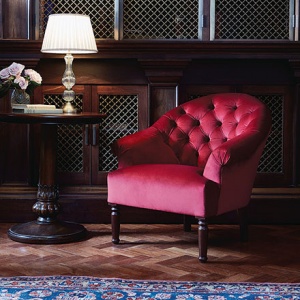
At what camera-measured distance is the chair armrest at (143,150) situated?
143 inches

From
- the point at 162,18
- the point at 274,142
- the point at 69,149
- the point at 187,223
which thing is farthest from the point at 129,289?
the point at 162,18

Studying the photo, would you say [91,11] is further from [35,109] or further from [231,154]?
[231,154]

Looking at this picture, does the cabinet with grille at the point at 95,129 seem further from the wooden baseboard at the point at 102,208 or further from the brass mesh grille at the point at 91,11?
the brass mesh grille at the point at 91,11

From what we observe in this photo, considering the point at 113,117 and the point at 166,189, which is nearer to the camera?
the point at 166,189

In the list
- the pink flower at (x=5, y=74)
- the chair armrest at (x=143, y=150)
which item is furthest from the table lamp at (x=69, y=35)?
the chair armrest at (x=143, y=150)

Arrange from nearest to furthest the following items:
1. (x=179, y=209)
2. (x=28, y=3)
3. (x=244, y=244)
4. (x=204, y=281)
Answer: (x=204, y=281) < (x=179, y=209) < (x=244, y=244) < (x=28, y=3)

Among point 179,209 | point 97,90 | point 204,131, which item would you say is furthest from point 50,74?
point 179,209

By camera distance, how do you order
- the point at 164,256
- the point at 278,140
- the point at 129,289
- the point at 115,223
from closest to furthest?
the point at 129,289 → the point at 164,256 → the point at 115,223 → the point at 278,140

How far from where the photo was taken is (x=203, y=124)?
3818 millimetres

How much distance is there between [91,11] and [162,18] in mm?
457

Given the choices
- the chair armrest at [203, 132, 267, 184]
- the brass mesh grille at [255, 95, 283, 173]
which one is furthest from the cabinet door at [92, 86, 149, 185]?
the chair armrest at [203, 132, 267, 184]

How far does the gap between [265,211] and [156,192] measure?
42.2 inches

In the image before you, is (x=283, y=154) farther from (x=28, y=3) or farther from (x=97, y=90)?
(x=28, y=3)

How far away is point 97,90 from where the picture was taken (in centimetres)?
420
